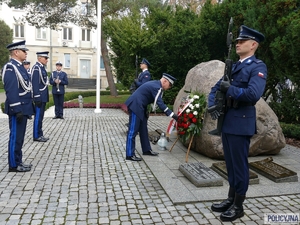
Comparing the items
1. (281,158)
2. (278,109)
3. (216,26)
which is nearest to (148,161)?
(281,158)

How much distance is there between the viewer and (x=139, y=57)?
16172 millimetres

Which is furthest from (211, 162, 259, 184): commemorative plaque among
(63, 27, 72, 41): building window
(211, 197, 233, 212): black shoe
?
(63, 27, 72, 41): building window

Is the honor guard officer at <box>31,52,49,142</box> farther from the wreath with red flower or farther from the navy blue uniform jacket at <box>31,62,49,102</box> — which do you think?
the wreath with red flower

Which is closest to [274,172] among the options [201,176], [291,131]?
[201,176]

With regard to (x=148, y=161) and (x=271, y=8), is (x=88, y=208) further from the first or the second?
(x=271, y=8)

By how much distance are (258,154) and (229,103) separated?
3709 mm

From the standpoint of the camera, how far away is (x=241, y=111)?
378 cm

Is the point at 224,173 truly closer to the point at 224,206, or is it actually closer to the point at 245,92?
the point at 224,206

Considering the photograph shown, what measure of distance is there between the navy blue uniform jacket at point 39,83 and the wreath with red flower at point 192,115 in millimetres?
3965

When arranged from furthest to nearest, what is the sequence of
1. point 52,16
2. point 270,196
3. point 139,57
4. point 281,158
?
point 52,16 < point 139,57 < point 281,158 < point 270,196

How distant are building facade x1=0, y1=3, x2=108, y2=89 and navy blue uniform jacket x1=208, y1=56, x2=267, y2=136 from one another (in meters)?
41.1

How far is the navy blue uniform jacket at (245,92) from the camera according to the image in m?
3.54

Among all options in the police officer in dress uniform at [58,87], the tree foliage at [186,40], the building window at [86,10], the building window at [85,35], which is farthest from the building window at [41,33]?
the police officer in dress uniform at [58,87]

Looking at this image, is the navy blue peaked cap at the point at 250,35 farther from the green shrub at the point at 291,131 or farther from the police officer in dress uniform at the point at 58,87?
the police officer in dress uniform at the point at 58,87
